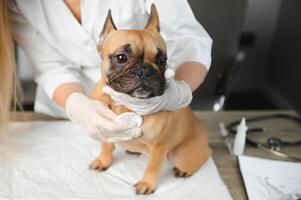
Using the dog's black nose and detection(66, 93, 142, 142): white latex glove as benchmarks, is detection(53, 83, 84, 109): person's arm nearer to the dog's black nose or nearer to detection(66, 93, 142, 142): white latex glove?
detection(66, 93, 142, 142): white latex glove

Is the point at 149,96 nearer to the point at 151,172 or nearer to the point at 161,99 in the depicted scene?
the point at 161,99

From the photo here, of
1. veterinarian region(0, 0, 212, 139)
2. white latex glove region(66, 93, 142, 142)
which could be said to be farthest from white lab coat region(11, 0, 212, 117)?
white latex glove region(66, 93, 142, 142)

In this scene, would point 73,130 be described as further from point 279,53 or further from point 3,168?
point 279,53

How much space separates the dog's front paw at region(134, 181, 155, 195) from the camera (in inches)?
23.9

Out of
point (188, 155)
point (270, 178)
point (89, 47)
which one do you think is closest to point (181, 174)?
point (188, 155)

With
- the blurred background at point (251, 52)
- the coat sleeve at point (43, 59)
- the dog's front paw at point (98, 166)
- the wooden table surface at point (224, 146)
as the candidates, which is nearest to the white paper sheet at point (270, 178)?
the wooden table surface at point (224, 146)

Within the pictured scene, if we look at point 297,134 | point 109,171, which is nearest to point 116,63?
point 109,171

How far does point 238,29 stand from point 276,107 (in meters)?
0.26

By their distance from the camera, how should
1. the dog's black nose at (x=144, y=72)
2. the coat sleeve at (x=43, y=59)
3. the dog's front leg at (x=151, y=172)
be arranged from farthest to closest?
the coat sleeve at (x=43, y=59) → the dog's front leg at (x=151, y=172) → the dog's black nose at (x=144, y=72)

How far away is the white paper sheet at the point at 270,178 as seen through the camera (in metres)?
0.62

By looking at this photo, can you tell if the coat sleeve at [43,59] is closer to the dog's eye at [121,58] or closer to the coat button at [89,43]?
the coat button at [89,43]

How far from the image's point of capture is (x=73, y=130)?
2.48 feet

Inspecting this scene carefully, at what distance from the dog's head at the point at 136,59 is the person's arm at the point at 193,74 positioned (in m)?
0.11

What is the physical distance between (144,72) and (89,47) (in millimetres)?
229
